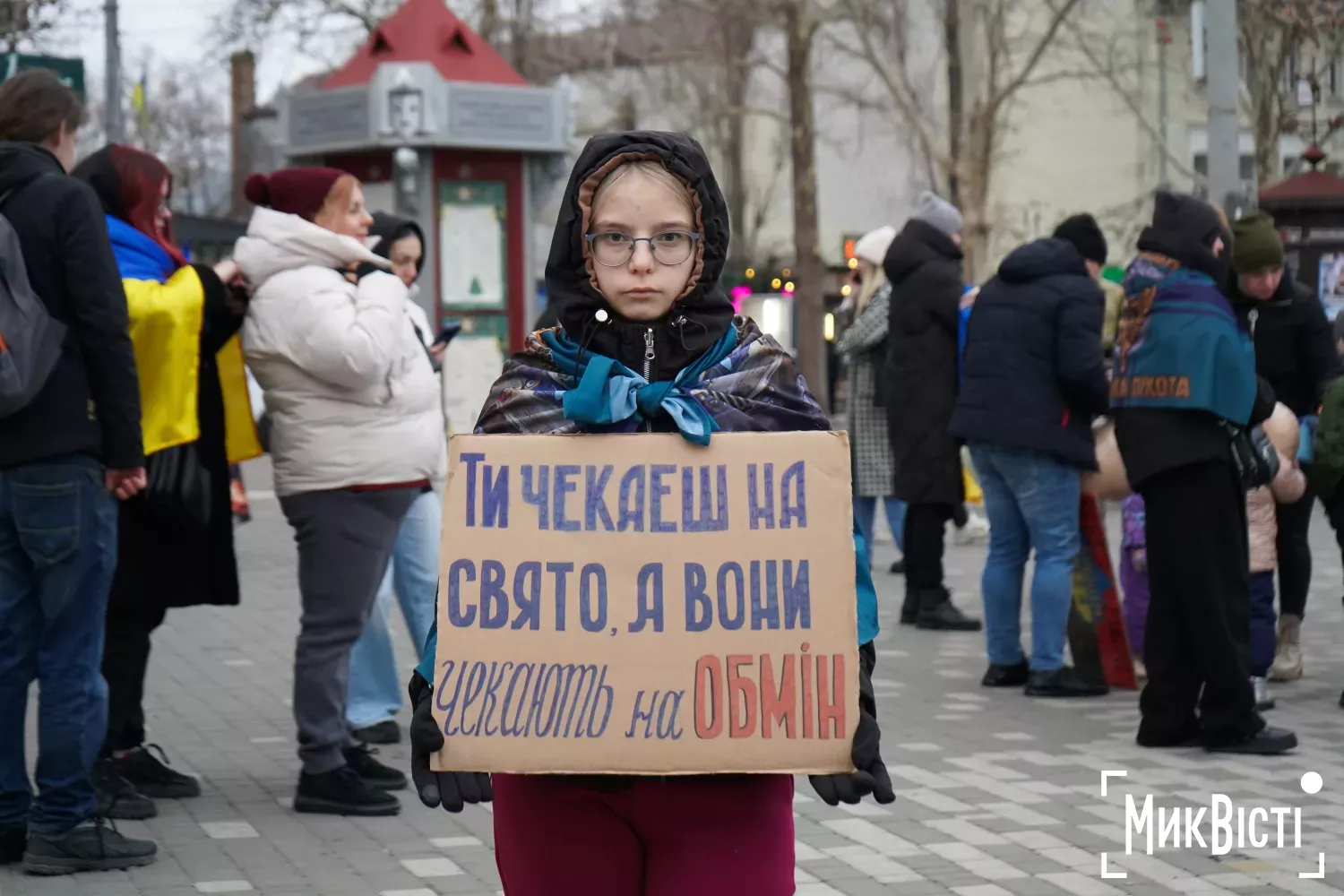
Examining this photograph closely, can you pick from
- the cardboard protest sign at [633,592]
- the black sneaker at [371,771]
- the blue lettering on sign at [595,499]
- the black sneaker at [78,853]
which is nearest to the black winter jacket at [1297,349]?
the black sneaker at [371,771]

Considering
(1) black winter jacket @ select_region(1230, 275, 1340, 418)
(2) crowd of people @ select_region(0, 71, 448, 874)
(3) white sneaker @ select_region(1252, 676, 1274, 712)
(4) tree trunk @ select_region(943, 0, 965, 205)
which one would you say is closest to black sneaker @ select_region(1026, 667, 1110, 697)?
(3) white sneaker @ select_region(1252, 676, 1274, 712)

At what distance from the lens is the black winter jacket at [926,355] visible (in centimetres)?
1066

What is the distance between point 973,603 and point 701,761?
29.2 feet

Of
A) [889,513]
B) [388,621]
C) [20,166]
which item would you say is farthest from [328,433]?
[889,513]

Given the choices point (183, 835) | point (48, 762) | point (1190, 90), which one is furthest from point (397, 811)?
point (1190, 90)

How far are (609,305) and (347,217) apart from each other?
359 cm

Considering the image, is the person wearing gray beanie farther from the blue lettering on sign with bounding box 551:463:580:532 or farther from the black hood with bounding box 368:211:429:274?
the blue lettering on sign with bounding box 551:463:580:532

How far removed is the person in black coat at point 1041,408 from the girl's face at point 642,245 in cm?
546

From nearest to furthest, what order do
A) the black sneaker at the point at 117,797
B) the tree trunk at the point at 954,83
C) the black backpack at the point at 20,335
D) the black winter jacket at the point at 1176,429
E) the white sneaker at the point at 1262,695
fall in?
1. the black backpack at the point at 20,335
2. the black sneaker at the point at 117,797
3. the black winter jacket at the point at 1176,429
4. the white sneaker at the point at 1262,695
5. the tree trunk at the point at 954,83

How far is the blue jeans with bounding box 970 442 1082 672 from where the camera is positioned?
8680 millimetres

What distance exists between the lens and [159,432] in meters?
6.20

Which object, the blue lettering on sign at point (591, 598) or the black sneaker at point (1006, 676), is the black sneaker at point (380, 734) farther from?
the blue lettering on sign at point (591, 598)

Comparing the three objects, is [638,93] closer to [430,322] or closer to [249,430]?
[430,322]

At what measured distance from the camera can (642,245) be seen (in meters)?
3.22
